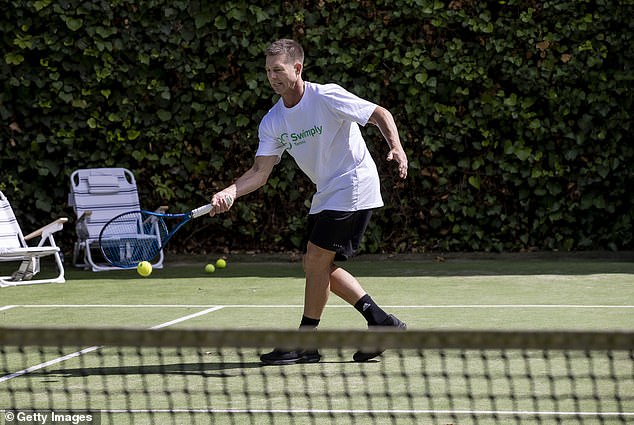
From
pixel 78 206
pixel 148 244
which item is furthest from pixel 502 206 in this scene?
pixel 78 206

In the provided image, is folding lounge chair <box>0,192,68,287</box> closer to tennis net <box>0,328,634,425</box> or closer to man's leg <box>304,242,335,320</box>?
tennis net <box>0,328,634,425</box>

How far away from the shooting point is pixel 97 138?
10805 millimetres

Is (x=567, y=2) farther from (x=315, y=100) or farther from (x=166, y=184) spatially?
(x=315, y=100)

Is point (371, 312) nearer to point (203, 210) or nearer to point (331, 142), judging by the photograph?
point (331, 142)

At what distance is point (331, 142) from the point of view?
5.45 metres

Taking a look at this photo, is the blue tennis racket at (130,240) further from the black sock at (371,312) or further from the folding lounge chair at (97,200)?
the black sock at (371,312)

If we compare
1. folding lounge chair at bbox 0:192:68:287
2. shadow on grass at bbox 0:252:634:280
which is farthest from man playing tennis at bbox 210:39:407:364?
folding lounge chair at bbox 0:192:68:287

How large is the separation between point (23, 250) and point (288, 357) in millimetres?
4249

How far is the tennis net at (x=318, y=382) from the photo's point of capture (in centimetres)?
254

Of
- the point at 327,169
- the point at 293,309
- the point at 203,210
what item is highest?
the point at 327,169

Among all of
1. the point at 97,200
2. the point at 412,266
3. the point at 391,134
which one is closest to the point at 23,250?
the point at 97,200

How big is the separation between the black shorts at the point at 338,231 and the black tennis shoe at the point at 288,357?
0.51 meters

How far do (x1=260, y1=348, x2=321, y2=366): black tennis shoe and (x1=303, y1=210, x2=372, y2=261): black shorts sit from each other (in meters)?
0.51

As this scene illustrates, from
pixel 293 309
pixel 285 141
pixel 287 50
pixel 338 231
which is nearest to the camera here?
pixel 287 50
